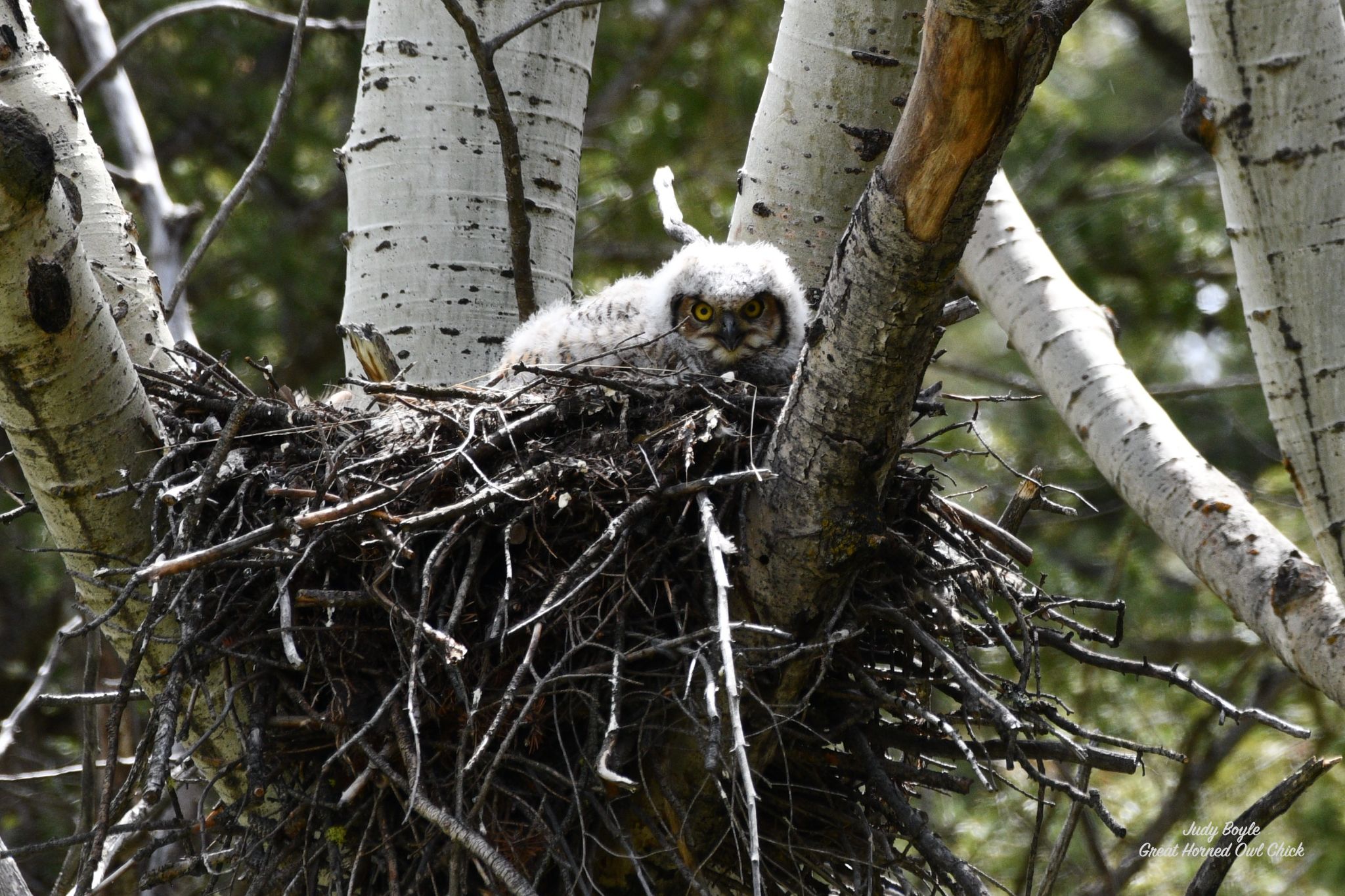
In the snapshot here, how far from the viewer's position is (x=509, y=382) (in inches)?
119

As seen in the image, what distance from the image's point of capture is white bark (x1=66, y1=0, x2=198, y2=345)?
4547 millimetres

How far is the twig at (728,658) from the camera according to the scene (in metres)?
1.64

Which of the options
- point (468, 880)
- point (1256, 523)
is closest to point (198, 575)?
point (468, 880)

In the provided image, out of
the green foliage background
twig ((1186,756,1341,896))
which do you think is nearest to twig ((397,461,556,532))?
twig ((1186,756,1341,896))

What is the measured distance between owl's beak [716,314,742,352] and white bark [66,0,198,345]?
2.23m

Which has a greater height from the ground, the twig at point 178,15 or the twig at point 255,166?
the twig at point 178,15

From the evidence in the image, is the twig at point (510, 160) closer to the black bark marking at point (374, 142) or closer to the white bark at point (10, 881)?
the black bark marking at point (374, 142)

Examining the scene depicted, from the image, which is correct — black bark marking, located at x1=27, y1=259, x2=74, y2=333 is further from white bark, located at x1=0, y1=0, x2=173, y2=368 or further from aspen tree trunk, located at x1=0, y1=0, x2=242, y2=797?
white bark, located at x1=0, y1=0, x2=173, y2=368

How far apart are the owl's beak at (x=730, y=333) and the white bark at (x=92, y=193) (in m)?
1.40

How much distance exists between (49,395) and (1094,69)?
872cm

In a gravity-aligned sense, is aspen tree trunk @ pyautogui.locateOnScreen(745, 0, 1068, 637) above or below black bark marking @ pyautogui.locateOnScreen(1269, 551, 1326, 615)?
above

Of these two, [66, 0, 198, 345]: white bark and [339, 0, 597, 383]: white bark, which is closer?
[339, 0, 597, 383]: white bark

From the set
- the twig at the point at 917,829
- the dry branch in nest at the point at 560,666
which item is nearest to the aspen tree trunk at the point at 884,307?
the dry branch in nest at the point at 560,666

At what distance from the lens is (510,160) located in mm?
2977
